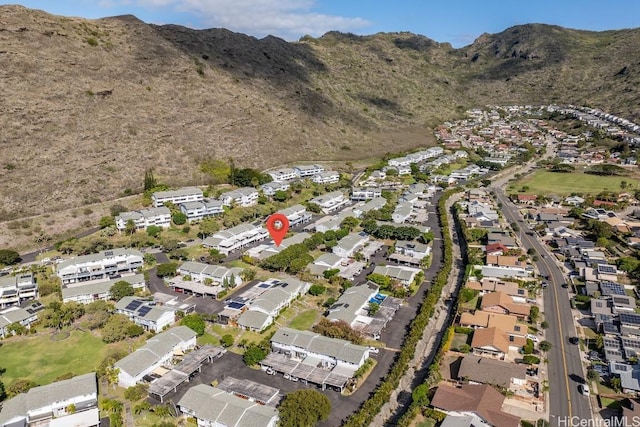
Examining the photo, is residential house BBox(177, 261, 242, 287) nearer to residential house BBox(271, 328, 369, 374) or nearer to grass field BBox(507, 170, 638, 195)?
residential house BBox(271, 328, 369, 374)

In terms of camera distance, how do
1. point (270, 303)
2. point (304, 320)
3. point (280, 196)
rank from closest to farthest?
point (304, 320) → point (270, 303) → point (280, 196)

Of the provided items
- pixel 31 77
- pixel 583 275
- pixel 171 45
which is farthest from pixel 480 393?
pixel 171 45

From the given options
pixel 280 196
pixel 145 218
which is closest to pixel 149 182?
pixel 145 218

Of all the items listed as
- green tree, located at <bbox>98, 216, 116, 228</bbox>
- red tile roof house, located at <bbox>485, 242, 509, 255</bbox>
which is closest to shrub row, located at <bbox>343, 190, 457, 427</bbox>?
red tile roof house, located at <bbox>485, 242, 509, 255</bbox>

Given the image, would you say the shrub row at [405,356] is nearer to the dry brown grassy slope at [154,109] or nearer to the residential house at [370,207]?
the residential house at [370,207]

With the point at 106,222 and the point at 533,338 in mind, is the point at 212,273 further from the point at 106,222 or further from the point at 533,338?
the point at 533,338

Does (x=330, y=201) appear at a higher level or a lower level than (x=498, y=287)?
higher

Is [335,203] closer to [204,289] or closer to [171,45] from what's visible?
[204,289]
